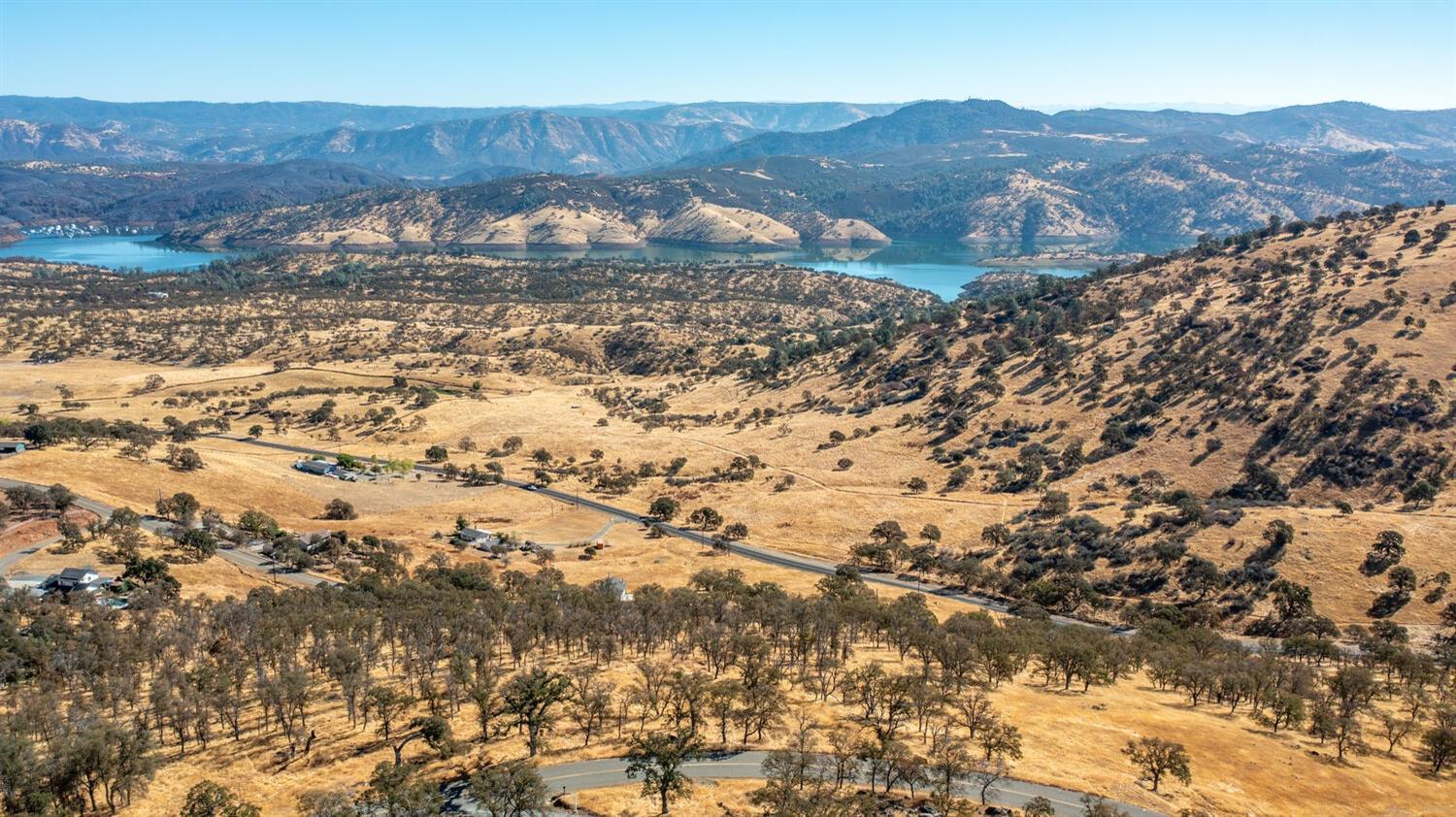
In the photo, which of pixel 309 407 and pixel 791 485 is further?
pixel 309 407

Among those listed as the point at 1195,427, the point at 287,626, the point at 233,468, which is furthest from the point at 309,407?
the point at 1195,427

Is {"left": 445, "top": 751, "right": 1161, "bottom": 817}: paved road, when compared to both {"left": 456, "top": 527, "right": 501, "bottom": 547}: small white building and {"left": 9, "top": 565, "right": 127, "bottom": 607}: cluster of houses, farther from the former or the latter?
{"left": 456, "top": 527, "right": 501, "bottom": 547}: small white building

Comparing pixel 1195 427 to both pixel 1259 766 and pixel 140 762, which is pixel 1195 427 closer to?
pixel 1259 766

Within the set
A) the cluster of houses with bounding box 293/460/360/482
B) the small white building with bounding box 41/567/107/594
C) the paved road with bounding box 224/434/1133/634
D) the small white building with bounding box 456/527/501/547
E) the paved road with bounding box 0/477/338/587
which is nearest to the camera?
the small white building with bounding box 41/567/107/594

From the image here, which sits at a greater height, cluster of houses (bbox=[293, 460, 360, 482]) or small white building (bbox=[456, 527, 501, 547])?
cluster of houses (bbox=[293, 460, 360, 482])

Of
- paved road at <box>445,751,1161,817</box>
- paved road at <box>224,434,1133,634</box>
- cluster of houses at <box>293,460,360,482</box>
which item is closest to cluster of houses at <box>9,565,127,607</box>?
paved road at <box>445,751,1161,817</box>

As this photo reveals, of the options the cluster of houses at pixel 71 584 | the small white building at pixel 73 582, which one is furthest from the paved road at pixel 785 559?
the small white building at pixel 73 582

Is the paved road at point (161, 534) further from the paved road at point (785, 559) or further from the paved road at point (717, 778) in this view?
the paved road at point (717, 778)

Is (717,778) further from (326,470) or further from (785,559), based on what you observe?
(326,470)
